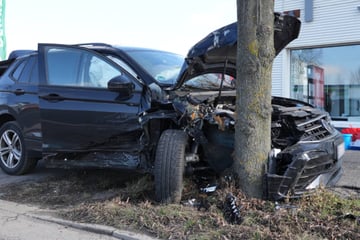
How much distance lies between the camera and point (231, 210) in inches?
158

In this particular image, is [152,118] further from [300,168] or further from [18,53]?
[18,53]

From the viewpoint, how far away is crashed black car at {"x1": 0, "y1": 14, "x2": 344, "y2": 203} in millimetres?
4398

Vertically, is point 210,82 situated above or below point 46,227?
above

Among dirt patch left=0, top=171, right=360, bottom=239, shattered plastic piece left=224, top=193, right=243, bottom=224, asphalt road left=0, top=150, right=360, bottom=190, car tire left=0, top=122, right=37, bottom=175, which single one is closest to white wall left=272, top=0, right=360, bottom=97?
asphalt road left=0, top=150, right=360, bottom=190

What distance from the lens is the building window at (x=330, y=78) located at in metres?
11.1

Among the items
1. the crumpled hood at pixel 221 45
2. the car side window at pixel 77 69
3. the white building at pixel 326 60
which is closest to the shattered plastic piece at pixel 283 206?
the crumpled hood at pixel 221 45

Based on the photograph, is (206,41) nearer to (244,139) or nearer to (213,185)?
(244,139)

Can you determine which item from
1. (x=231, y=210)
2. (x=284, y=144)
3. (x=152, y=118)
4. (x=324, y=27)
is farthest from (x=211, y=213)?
(x=324, y=27)

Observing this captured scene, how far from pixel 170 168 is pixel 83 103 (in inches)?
68.8

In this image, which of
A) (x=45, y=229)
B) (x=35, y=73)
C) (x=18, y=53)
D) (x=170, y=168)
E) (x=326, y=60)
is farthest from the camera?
(x=326, y=60)

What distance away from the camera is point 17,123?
251 inches

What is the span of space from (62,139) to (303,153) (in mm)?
3095

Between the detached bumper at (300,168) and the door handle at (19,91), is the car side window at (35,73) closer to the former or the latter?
the door handle at (19,91)

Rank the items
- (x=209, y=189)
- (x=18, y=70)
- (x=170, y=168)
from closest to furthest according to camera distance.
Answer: (x=170, y=168), (x=209, y=189), (x=18, y=70)
